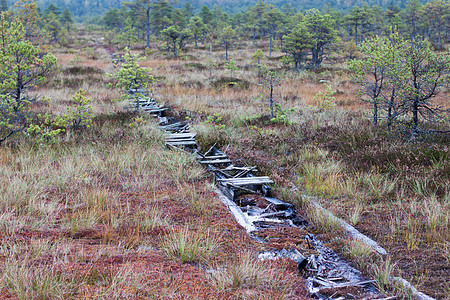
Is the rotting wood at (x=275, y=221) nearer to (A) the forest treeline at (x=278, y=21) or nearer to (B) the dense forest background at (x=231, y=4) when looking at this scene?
(A) the forest treeline at (x=278, y=21)

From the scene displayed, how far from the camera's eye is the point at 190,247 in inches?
131

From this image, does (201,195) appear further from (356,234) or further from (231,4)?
(231,4)

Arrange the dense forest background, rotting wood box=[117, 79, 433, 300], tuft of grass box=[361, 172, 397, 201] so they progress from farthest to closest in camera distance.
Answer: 1. the dense forest background
2. tuft of grass box=[361, 172, 397, 201]
3. rotting wood box=[117, 79, 433, 300]

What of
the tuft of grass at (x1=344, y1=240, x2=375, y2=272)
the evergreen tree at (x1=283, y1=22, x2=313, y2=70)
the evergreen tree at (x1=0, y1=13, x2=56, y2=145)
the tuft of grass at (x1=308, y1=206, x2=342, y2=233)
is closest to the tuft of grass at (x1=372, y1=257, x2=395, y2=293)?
the tuft of grass at (x1=344, y1=240, x2=375, y2=272)

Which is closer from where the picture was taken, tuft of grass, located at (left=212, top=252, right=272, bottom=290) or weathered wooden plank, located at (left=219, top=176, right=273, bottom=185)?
tuft of grass, located at (left=212, top=252, right=272, bottom=290)

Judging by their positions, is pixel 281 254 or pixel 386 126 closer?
pixel 281 254

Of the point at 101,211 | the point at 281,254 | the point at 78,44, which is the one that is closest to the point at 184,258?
the point at 281,254

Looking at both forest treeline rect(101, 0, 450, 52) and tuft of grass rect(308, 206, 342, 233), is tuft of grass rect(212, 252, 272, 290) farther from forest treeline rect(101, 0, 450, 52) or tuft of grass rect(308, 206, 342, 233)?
forest treeline rect(101, 0, 450, 52)

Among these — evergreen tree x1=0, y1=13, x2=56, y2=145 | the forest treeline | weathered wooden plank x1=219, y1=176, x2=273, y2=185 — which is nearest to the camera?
weathered wooden plank x1=219, y1=176, x2=273, y2=185

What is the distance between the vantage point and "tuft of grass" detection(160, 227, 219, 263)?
3.27 meters

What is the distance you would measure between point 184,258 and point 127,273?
62 centimetres

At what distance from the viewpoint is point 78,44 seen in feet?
152

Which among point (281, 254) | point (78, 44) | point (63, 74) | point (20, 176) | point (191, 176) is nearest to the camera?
point (281, 254)

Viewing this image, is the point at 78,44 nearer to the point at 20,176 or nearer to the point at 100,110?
the point at 100,110
